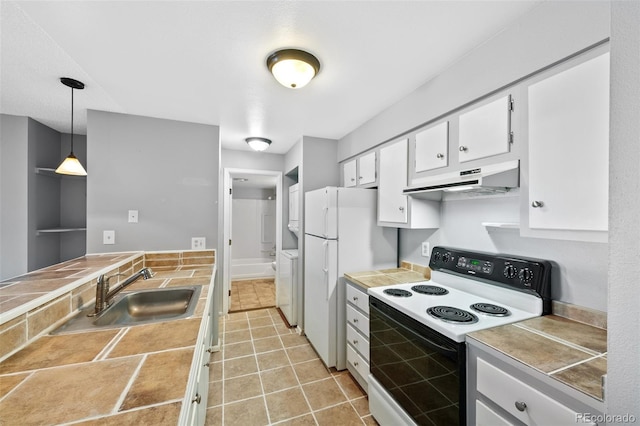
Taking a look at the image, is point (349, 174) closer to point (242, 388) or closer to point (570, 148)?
point (570, 148)

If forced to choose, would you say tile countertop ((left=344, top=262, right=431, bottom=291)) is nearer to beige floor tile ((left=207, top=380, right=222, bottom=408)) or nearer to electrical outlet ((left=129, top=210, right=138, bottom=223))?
beige floor tile ((left=207, top=380, right=222, bottom=408))

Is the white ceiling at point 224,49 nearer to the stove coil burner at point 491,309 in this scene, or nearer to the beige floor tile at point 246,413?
the stove coil burner at point 491,309

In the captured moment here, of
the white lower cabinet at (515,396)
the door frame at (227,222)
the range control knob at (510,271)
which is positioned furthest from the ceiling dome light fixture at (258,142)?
the white lower cabinet at (515,396)

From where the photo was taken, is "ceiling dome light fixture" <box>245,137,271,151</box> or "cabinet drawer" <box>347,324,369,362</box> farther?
"ceiling dome light fixture" <box>245,137,271,151</box>

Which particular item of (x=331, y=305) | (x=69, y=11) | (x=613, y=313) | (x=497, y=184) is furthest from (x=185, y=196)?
(x=613, y=313)

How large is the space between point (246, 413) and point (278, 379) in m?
0.42

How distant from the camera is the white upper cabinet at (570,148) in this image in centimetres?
98

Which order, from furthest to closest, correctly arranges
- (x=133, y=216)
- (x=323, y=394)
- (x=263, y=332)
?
1. (x=263, y=332)
2. (x=133, y=216)
3. (x=323, y=394)

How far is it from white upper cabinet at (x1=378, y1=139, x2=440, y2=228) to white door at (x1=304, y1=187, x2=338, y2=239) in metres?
0.43

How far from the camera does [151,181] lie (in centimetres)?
247

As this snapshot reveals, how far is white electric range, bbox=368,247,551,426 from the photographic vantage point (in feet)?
3.92

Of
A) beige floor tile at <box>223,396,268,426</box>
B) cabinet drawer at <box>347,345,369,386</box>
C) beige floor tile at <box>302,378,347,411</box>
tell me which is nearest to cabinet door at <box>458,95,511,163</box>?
cabinet drawer at <box>347,345,369,386</box>

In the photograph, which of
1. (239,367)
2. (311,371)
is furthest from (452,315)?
(239,367)

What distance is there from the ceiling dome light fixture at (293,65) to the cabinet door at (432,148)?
0.89m
